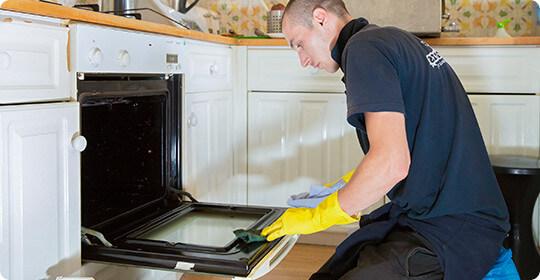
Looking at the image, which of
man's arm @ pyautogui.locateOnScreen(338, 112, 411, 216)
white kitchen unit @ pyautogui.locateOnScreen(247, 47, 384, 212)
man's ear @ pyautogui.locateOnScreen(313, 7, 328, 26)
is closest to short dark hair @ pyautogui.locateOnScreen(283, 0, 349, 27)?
man's ear @ pyautogui.locateOnScreen(313, 7, 328, 26)

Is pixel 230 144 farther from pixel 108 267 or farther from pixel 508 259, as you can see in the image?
pixel 508 259

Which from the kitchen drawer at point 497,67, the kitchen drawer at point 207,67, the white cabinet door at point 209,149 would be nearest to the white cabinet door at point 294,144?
the white cabinet door at point 209,149

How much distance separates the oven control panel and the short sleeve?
647 mm

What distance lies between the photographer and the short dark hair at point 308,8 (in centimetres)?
154

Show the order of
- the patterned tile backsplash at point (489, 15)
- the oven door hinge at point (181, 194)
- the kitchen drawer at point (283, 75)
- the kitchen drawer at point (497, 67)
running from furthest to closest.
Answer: the patterned tile backsplash at point (489, 15) → the kitchen drawer at point (283, 75) → the kitchen drawer at point (497, 67) → the oven door hinge at point (181, 194)

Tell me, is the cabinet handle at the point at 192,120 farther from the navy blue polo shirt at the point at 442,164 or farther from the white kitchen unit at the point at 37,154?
the navy blue polo shirt at the point at 442,164

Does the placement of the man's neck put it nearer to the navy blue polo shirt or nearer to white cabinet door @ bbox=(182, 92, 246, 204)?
the navy blue polo shirt

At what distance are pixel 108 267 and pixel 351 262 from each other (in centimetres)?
69

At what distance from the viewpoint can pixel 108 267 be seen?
1812 millimetres

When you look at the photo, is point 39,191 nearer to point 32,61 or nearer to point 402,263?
point 32,61

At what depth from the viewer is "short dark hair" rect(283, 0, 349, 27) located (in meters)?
1.54

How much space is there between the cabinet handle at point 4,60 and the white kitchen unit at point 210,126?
0.87 meters

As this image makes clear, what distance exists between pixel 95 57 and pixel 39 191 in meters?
0.37

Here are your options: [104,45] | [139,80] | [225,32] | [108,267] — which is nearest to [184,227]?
[108,267]
